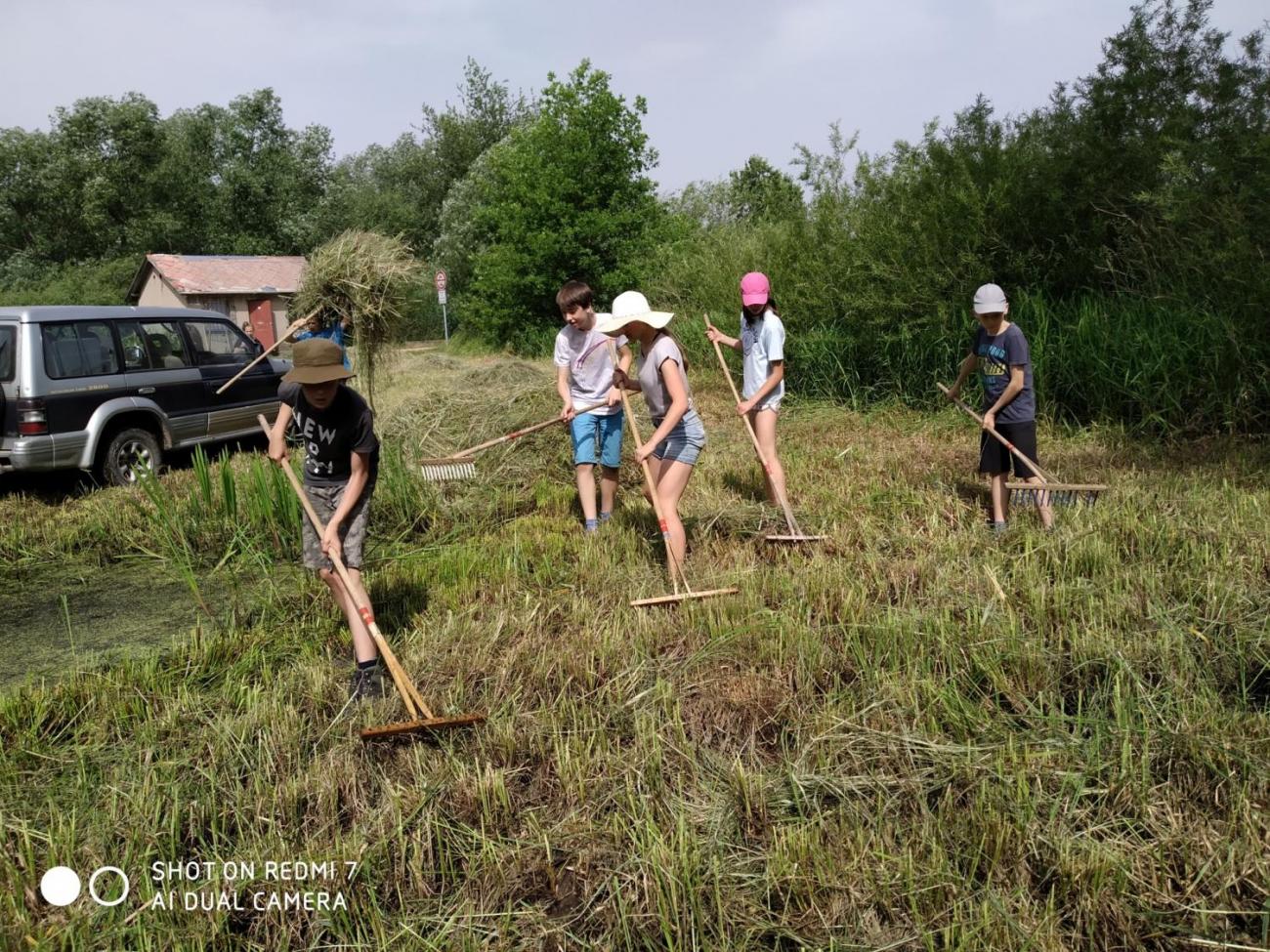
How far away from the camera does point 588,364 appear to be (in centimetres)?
570

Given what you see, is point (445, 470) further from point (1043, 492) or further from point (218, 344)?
point (218, 344)

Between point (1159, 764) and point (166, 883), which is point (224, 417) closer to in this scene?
point (166, 883)

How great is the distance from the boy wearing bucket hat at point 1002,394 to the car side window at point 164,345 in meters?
7.16

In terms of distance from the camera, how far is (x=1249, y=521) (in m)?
4.78

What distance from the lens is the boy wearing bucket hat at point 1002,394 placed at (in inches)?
206

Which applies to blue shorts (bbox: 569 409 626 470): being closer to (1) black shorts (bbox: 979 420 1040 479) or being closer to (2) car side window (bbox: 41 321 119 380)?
(1) black shorts (bbox: 979 420 1040 479)

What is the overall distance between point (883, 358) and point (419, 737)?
8.28m

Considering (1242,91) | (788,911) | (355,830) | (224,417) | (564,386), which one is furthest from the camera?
(224,417)

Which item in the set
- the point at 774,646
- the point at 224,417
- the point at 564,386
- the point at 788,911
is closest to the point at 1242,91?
the point at 564,386

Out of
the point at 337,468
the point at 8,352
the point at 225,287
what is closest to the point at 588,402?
the point at 337,468

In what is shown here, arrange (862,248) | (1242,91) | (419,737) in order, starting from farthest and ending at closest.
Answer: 1. (862,248)
2. (1242,91)
3. (419,737)

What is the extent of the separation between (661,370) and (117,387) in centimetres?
555

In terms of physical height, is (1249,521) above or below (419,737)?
above

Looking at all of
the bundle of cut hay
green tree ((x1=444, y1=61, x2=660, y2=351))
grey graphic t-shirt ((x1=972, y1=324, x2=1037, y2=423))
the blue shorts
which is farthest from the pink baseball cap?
green tree ((x1=444, y1=61, x2=660, y2=351))
